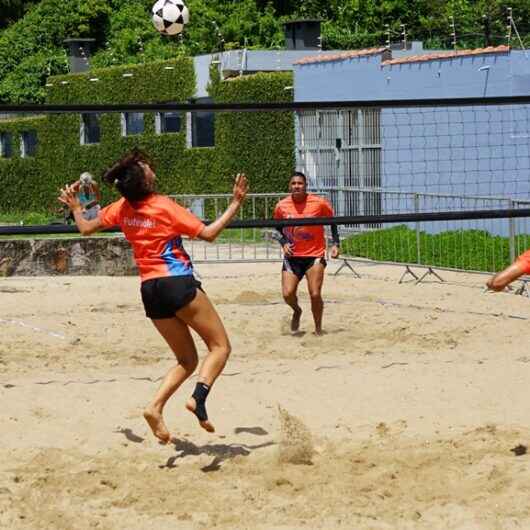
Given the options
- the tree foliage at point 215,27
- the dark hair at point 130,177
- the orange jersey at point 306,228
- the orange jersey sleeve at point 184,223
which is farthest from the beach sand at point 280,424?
the tree foliage at point 215,27

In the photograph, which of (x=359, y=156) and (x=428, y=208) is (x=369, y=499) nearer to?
(x=428, y=208)

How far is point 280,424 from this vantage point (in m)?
8.74

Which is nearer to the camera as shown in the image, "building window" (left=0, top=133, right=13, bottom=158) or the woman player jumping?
the woman player jumping

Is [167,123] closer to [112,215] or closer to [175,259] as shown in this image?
[112,215]

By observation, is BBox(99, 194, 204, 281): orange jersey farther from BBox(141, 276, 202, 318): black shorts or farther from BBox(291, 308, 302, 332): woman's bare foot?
BBox(291, 308, 302, 332): woman's bare foot

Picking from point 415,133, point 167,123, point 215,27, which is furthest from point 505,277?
point 215,27

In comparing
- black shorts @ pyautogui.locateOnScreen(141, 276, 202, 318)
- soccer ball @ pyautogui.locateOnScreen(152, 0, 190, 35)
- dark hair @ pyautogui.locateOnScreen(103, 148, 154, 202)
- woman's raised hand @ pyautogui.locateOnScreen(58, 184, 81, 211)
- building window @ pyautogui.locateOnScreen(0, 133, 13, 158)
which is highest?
soccer ball @ pyautogui.locateOnScreen(152, 0, 190, 35)

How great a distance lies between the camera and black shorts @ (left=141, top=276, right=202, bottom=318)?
304 inches

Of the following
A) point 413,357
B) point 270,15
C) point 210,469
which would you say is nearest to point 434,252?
point 413,357

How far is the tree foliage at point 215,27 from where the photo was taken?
117 ft

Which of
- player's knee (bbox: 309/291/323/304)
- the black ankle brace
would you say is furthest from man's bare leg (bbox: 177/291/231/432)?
player's knee (bbox: 309/291/323/304)

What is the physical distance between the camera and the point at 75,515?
6.79 meters

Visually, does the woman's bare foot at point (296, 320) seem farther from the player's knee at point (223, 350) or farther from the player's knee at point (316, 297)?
the player's knee at point (223, 350)

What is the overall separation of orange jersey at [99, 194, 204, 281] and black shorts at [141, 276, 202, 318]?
→ 4cm
